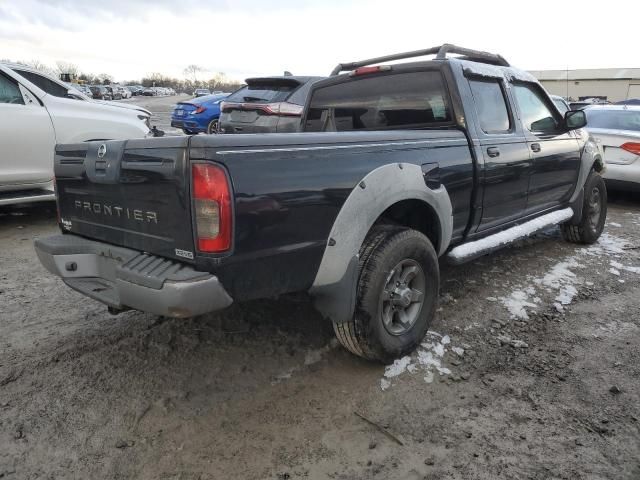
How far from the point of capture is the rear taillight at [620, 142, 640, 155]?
7.20m

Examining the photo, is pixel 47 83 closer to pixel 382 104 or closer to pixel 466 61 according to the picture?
pixel 382 104

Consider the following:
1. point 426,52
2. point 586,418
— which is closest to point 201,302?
point 586,418

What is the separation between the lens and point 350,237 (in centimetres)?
248

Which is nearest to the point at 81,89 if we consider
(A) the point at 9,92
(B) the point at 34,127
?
(A) the point at 9,92

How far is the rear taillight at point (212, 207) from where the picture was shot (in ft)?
6.51

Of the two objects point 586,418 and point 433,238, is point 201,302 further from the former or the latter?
point 586,418

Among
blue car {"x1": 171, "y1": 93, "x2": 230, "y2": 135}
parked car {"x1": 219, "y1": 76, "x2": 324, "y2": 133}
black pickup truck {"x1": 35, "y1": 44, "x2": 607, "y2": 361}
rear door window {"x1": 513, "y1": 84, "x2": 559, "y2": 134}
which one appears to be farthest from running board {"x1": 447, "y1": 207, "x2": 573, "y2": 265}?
blue car {"x1": 171, "y1": 93, "x2": 230, "y2": 135}

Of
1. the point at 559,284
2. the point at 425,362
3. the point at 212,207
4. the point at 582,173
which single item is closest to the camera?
the point at 212,207

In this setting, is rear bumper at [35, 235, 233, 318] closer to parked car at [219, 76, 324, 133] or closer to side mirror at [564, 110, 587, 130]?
side mirror at [564, 110, 587, 130]

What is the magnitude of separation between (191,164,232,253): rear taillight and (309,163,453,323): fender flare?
1.90 ft

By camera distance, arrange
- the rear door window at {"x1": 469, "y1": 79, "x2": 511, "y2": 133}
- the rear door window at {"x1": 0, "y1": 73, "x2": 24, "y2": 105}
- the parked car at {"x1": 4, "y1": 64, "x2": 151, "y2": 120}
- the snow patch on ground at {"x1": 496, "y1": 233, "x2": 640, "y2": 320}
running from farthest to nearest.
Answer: the parked car at {"x1": 4, "y1": 64, "x2": 151, "y2": 120}, the rear door window at {"x1": 0, "y1": 73, "x2": 24, "y2": 105}, the snow patch on ground at {"x1": 496, "y1": 233, "x2": 640, "y2": 320}, the rear door window at {"x1": 469, "y1": 79, "x2": 511, "y2": 133}

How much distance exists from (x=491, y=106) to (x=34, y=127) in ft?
16.2

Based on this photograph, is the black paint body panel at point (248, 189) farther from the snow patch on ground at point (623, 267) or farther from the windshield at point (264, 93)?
the windshield at point (264, 93)

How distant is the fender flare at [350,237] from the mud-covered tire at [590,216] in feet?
11.6
